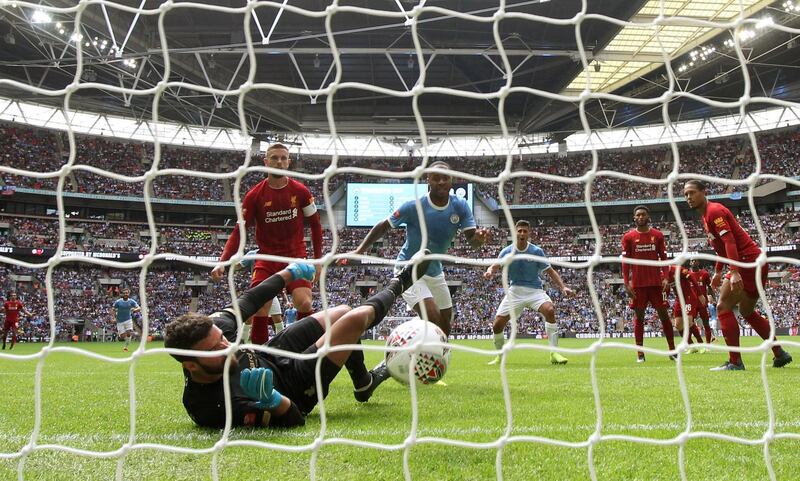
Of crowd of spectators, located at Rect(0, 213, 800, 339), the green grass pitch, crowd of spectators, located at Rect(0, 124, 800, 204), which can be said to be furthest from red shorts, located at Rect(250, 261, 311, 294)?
crowd of spectators, located at Rect(0, 124, 800, 204)

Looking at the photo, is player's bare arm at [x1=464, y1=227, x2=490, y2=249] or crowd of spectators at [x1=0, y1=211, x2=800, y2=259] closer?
player's bare arm at [x1=464, y1=227, x2=490, y2=249]

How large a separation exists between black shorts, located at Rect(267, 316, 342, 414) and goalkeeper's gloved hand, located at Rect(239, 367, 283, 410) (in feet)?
1.09

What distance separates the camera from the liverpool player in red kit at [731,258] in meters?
5.84

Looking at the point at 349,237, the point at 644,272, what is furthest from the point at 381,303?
the point at 349,237

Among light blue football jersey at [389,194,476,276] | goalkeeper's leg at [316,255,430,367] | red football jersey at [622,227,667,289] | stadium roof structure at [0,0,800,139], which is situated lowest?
goalkeeper's leg at [316,255,430,367]

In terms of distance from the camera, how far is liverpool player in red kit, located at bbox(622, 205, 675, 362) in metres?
8.02

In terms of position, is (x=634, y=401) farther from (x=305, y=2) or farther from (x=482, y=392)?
(x=305, y=2)

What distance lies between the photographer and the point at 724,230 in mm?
5918

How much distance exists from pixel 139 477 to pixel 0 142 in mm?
36995

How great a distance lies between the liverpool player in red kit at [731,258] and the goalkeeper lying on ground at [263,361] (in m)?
3.50

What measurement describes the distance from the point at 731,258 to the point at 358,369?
400 centimetres

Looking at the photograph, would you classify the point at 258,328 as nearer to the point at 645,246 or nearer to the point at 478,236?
the point at 478,236

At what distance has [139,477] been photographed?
2.46 m

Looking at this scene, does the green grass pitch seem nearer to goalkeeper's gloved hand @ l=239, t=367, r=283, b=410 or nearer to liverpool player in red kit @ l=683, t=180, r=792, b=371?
goalkeeper's gloved hand @ l=239, t=367, r=283, b=410
